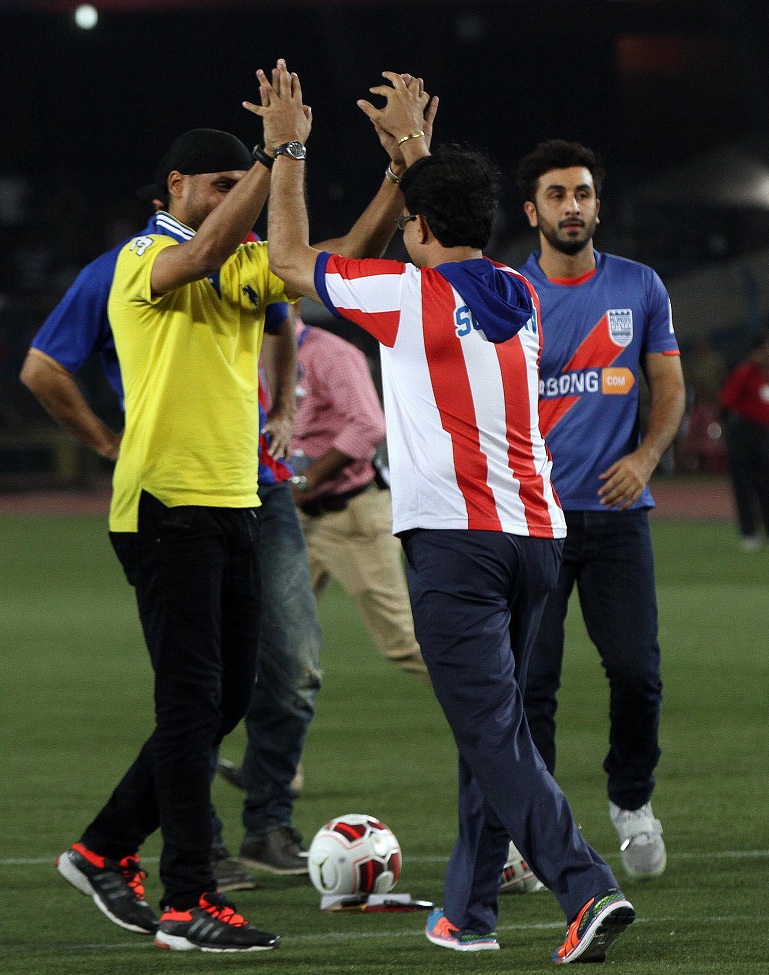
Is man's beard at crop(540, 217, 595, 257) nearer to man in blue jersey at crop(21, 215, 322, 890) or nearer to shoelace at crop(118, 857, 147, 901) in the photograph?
man in blue jersey at crop(21, 215, 322, 890)

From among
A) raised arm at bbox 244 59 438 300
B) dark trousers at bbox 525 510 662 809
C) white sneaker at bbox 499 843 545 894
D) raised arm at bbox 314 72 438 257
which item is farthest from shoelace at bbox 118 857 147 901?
raised arm at bbox 314 72 438 257

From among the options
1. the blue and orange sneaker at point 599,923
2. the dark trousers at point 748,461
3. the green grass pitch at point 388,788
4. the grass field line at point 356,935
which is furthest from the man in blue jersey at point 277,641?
the dark trousers at point 748,461

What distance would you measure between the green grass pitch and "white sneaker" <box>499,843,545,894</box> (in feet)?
0.26

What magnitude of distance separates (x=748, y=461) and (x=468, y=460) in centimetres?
1467

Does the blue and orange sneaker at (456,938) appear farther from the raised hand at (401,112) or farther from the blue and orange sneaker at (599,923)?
the raised hand at (401,112)

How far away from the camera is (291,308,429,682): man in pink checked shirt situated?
733cm

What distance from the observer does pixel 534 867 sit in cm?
418

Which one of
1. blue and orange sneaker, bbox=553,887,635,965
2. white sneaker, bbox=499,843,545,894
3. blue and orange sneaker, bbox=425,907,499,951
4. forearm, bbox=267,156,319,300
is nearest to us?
blue and orange sneaker, bbox=553,887,635,965

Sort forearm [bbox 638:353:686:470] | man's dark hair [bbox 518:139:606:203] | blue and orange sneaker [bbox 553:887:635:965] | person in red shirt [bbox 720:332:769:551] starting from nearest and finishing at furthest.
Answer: blue and orange sneaker [bbox 553:887:635:965] → forearm [bbox 638:353:686:470] → man's dark hair [bbox 518:139:606:203] → person in red shirt [bbox 720:332:769:551]

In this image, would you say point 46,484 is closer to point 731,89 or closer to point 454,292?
point 731,89

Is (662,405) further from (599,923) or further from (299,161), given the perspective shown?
(599,923)

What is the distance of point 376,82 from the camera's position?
34406mm

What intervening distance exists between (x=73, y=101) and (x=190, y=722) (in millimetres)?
31860

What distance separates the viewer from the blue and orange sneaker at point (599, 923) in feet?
13.3
